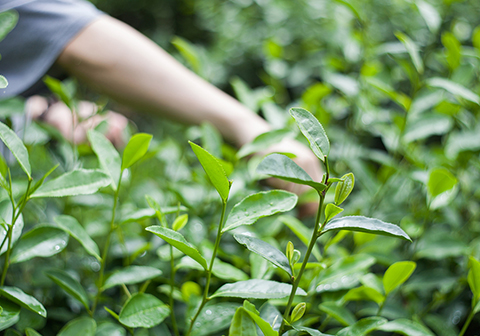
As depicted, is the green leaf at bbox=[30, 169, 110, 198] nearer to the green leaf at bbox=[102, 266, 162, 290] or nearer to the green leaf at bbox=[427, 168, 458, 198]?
the green leaf at bbox=[102, 266, 162, 290]

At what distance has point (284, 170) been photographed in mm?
390

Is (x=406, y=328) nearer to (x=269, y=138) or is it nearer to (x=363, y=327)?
(x=363, y=327)

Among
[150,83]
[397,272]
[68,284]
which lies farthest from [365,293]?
[150,83]

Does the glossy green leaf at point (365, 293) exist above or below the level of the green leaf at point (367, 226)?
below

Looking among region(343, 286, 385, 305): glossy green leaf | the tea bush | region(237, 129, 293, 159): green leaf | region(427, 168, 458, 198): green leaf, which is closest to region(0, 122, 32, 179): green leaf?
the tea bush

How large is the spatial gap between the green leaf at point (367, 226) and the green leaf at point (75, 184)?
0.93 ft

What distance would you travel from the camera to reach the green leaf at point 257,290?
1.37 feet

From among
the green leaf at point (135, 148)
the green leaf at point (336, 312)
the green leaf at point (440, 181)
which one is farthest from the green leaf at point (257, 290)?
the green leaf at point (440, 181)

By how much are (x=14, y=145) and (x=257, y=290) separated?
318 millimetres

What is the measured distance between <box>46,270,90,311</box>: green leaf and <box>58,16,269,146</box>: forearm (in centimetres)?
48

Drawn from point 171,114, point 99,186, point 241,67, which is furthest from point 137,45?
point 241,67

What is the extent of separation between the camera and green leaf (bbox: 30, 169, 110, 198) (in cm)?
46

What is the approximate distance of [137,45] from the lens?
2.81 ft

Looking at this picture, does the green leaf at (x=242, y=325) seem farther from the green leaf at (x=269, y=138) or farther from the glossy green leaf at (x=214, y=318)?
the green leaf at (x=269, y=138)
